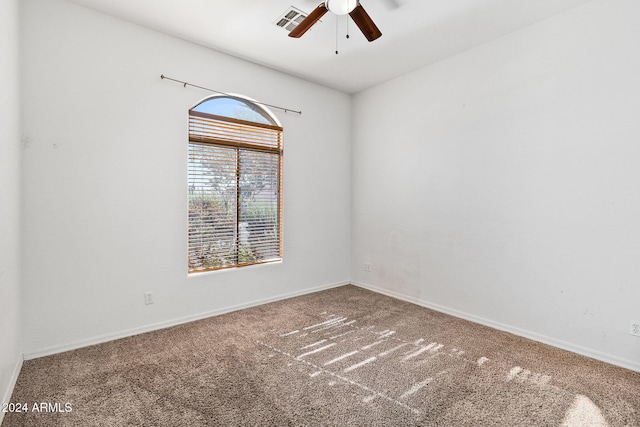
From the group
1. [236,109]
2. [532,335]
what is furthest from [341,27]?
[532,335]

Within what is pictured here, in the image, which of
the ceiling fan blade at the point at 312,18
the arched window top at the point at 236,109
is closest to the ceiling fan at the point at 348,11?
the ceiling fan blade at the point at 312,18

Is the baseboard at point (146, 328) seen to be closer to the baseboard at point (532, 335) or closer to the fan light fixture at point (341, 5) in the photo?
the baseboard at point (532, 335)

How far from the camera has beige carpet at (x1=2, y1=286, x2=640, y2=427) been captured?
180 centimetres

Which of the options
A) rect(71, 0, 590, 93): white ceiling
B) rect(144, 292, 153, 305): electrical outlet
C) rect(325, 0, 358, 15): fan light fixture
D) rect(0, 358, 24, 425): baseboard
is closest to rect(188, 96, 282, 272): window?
rect(144, 292, 153, 305): electrical outlet

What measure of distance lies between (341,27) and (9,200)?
2.84 m

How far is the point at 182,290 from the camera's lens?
3193 millimetres

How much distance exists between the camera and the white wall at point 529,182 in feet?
7.92

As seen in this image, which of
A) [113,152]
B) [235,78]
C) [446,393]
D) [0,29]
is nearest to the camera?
[0,29]

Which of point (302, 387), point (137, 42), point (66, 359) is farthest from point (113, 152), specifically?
point (302, 387)

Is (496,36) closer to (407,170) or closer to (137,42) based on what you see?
(407,170)

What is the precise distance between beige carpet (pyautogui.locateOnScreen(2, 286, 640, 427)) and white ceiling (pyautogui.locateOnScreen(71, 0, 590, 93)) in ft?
9.17

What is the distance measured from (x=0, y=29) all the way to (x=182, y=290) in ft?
7.62

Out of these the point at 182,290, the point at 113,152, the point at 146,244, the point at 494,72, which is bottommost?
the point at 182,290

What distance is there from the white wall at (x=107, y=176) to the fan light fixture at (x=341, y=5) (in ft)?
5.37
